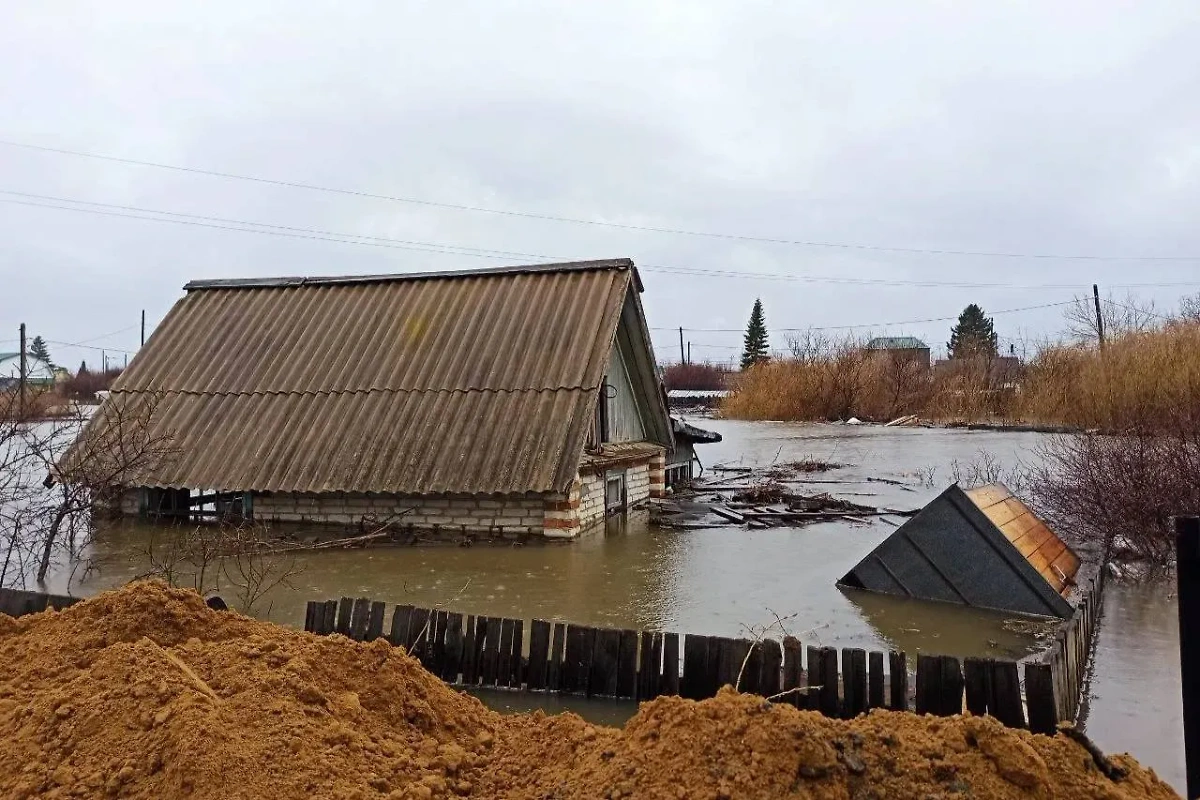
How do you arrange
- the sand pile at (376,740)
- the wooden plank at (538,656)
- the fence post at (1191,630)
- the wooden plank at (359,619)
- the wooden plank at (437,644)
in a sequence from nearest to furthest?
1. the sand pile at (376,740)
2. the fence post at (1191,630)
3. the wooden plank at (538,656)
4. the wooden plank at (437,644)
5. the wooden plank at (359,619)

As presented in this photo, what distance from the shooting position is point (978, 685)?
5.25 metres

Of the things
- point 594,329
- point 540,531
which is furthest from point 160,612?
point 594,329

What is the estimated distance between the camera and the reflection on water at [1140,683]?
19.6 ft

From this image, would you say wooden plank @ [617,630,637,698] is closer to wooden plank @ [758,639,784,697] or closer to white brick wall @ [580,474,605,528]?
wooden plank @ [758,639,784,697]

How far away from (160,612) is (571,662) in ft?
9.79

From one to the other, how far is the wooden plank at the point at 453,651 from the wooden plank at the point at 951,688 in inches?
144

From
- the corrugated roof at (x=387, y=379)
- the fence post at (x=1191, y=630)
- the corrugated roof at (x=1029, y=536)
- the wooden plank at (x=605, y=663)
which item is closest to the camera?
the fence post at (x=1191, y=630)

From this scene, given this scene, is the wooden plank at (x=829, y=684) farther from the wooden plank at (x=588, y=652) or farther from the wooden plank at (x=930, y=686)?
the wooden plank at (x=588, y=652)

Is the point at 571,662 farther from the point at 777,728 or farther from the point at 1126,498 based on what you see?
the point at 1126,498

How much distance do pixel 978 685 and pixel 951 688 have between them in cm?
17

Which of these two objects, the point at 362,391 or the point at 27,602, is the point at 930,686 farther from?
the point at 362,391

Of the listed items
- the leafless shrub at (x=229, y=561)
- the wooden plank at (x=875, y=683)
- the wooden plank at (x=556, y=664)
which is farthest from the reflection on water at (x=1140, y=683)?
the leafless shrub at (x=229, y=561)

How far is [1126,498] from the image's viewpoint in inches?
463

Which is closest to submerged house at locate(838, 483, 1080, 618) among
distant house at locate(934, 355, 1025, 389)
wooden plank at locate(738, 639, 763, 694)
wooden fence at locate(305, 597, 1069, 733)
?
wooden fence at locate(305, 597, 1069, 733)
